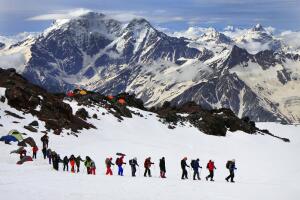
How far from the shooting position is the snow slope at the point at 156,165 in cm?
3269

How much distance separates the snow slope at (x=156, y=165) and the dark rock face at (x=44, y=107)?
6.87 ft

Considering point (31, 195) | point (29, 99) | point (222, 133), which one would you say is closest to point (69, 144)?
point (29, 99)

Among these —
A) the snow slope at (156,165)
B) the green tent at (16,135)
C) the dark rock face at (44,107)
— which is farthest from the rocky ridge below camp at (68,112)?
the green tent at (16,135)

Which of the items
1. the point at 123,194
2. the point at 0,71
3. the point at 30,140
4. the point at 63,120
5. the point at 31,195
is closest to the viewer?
the point at 31,195

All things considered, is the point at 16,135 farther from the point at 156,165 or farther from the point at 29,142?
the point at 156,165

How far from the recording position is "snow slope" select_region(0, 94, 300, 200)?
107ft

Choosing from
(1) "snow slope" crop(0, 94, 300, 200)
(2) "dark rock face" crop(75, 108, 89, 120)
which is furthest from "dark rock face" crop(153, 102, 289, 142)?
(2) "dark rock face" crop(75, 108, 89, 120)

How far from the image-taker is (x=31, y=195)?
28.1m

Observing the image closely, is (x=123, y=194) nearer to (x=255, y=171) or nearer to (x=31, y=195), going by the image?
(x=31, y=195)

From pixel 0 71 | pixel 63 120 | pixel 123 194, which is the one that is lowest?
pixel 123 194

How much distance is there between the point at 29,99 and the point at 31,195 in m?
50.4

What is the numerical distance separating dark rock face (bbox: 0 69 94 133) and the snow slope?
209cm

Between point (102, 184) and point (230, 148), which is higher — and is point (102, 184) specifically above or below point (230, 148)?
below

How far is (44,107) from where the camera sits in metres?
77.9
